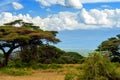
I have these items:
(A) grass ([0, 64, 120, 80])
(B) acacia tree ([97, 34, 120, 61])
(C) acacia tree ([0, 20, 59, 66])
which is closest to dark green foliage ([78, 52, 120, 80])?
(A) grass ([0, 64, 120, 80])

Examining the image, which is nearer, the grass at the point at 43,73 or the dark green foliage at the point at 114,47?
the grass at the point at 43,73

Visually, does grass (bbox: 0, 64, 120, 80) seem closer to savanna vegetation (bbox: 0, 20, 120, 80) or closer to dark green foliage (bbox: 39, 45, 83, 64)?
savanna vegetation (bbox: 0, 20, 120, 80)

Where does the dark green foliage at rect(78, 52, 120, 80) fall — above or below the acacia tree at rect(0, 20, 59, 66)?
below

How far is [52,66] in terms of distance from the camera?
3422 cm

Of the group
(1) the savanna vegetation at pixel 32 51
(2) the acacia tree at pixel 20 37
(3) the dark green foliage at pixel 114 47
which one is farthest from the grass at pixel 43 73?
(3) the dark green foliage at pixel 114 47

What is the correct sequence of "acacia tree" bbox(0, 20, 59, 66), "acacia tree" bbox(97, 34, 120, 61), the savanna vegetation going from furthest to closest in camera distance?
"acacia tree" bbox(97, 34, 120, 61)
"acacia tree" bbox(0, 20, 59, 66)
the savanna vegetation

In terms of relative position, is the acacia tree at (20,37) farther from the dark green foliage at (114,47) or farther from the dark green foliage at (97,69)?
the dark green foliage at (97,69)

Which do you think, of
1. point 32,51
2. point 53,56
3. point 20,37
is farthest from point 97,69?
point 53,56

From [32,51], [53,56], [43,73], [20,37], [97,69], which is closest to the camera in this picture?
[97,69]

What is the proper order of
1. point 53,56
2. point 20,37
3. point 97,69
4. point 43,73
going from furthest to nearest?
point 53,56, point 20,37, point 43,73, point 97,69

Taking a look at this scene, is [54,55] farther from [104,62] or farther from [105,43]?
[104,62]

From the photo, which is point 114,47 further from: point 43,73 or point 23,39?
point 43,73

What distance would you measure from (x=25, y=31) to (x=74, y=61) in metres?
11.2

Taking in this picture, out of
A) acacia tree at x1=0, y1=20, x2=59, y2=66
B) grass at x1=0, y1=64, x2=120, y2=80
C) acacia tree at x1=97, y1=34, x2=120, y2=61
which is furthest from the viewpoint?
acacia tree at x1=97, y1=34, x2=120, y2=61
